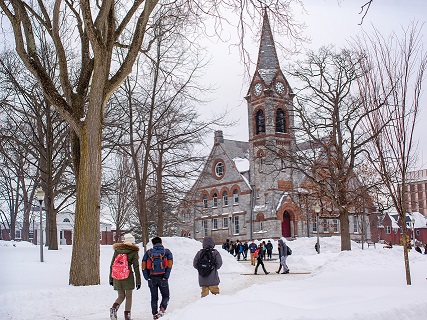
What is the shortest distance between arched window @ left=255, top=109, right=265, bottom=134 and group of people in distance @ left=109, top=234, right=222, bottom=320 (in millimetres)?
50098

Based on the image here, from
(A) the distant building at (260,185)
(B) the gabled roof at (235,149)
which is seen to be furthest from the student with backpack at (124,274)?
(B) the gabled roof at (235,149)

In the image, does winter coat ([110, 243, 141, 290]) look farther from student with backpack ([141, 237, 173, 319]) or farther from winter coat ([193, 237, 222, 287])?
winter coat ([193, 237, 222, 287])

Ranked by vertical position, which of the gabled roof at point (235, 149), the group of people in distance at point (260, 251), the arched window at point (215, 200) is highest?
the gabled roof at point (235, 149)

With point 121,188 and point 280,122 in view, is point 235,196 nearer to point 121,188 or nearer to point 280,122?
point 280,122

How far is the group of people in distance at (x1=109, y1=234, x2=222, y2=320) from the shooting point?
10.8m

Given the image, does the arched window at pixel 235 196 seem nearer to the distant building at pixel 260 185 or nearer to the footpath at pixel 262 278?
the distant building at pixel 260 185

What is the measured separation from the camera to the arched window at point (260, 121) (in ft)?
201

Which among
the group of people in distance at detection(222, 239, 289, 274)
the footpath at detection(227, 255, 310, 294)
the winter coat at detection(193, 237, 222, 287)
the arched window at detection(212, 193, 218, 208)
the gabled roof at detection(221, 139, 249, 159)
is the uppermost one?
the gabled roof at detection(221, 139, 249, 159)

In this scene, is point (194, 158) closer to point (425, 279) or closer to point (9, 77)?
point (9, 77)

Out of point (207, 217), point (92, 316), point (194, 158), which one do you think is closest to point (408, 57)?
point (92, 316)

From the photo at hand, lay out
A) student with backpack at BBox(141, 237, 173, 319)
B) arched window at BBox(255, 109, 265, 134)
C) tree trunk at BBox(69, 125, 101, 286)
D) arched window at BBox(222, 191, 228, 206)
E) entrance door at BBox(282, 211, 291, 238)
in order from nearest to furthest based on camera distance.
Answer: student with backpack at BBox(141, 237, 173, 319) → tree trunk at BBox(69, 125, 101, 286) → entrance door at BBox(282, 211, 291, 238) → arched window at BBox(255, 109, 265, 134) → arched window at BBox(222, 191, 228, 206)

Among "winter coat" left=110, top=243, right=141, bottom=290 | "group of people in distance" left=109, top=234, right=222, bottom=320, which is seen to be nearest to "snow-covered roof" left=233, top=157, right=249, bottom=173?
"group of people in distance" left=109, top=234, right=222, bottom=320

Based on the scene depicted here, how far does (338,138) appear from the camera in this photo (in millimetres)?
32250

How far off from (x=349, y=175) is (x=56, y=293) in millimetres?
21691
